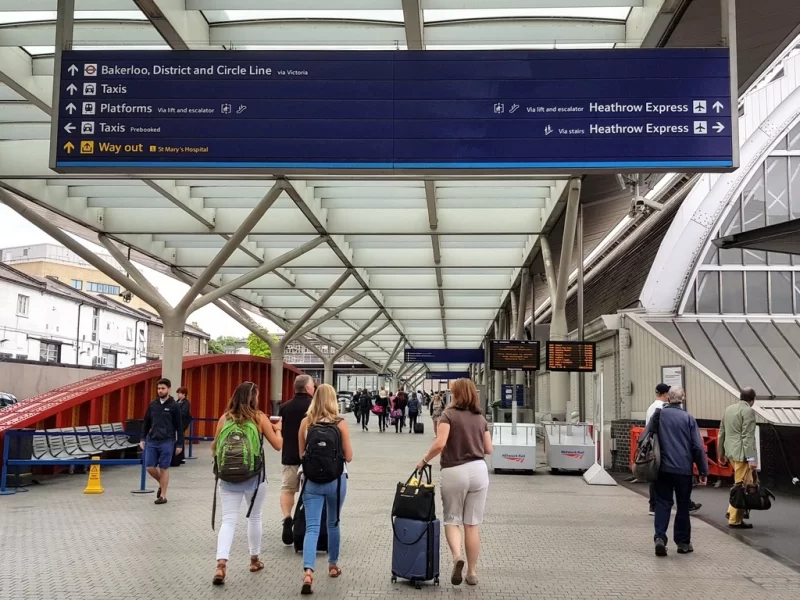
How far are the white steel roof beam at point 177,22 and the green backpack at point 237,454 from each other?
14.6 ft

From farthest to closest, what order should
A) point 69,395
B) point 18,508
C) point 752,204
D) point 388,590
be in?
point 752,204
point 69,395
point 18,508
point 388,590

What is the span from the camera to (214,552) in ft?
26.5

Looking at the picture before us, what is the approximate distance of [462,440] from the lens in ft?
22.1

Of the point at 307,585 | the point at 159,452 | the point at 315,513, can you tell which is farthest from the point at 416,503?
the point at 159,452

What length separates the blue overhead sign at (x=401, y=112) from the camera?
7645 millimetres

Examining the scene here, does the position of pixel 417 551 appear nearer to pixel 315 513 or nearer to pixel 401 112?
pixel 315 513

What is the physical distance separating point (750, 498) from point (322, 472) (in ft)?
18.0

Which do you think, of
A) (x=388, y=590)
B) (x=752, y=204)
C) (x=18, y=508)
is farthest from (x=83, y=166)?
(x=752, y=204)

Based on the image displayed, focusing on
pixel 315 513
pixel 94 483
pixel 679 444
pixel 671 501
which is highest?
pixel 679 444

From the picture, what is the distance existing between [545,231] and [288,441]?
589 inches

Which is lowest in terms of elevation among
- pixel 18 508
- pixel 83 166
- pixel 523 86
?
pixel 18 508

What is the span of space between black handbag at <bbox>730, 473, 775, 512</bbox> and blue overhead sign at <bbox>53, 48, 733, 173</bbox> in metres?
4.02

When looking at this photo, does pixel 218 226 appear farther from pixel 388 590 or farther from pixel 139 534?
pixel 388 590

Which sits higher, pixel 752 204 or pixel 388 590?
pixel 752 204
